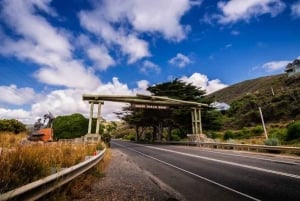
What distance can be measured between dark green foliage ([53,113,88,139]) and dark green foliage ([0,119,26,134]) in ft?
12.3

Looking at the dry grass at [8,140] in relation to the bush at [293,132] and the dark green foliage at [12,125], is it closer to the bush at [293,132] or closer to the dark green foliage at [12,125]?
the dark green foliage at [12,125]

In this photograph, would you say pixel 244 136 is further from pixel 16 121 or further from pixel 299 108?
pixel 16 121

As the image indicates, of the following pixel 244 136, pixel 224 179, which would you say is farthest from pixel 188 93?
pixel 224 179

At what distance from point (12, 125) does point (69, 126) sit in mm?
6102

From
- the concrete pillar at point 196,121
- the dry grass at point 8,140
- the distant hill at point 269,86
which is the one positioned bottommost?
the dry grass at point 8,140

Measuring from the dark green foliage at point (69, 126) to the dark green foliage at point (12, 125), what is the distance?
12.3ft

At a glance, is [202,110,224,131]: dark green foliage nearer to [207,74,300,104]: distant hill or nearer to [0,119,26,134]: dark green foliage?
[207,74,300,104]: distant hill

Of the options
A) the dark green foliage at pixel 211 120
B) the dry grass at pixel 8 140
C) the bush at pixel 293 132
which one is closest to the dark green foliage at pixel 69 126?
the dry grass at pixel 8 140

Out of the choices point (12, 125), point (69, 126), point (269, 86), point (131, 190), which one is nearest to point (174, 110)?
point (69, 126)

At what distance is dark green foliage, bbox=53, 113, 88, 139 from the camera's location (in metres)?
26.7

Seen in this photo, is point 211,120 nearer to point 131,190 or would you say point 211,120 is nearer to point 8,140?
point 8,140

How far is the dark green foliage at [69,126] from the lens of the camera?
2672cm

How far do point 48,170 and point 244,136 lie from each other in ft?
127

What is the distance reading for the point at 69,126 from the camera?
27.2 meters
